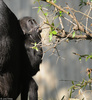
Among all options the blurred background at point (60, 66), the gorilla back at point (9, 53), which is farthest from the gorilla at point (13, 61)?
the blurred background at point (60, 66)

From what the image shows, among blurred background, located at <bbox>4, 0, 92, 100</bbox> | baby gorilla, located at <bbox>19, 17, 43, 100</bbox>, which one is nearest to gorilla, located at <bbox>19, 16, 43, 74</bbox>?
baby gorilla, located at <bbox>19, 17, 43, 100</bbox>

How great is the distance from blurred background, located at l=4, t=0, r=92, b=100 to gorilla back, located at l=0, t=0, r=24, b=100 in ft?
3.76

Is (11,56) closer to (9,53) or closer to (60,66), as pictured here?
(9,53)

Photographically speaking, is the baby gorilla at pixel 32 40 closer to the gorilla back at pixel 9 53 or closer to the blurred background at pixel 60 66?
the gorilla back at pixel 9 53

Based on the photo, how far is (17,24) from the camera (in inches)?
86.4

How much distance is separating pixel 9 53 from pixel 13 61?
0.10 metres

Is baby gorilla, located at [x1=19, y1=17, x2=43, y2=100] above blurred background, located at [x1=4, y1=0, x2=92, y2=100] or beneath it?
above

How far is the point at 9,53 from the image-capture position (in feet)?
6.45

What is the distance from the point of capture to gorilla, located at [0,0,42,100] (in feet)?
6.34

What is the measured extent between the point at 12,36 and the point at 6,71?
0.27 m

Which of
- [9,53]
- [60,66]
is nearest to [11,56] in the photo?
[9,53]

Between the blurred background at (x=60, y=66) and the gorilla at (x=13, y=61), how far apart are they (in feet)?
3.23

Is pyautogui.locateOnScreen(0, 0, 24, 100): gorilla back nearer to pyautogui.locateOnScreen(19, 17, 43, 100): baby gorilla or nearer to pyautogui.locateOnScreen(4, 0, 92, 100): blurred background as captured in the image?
pyautogui.locateOnScreen(19, 17, 43, 100): baby gorilla

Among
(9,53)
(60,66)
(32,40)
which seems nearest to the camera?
(9,53)
